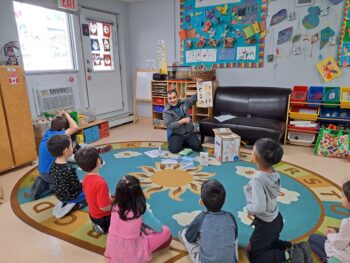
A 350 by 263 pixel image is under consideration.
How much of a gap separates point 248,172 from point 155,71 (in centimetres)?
309

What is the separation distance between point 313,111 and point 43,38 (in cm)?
427

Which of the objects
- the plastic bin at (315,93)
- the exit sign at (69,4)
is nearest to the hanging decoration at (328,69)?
the plastic bin at (315,93)

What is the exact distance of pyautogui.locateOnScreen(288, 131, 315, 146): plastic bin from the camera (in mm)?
3807

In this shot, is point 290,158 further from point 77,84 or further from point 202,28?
point 77,84

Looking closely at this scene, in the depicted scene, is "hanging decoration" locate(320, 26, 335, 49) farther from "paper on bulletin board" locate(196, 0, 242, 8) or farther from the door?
the door

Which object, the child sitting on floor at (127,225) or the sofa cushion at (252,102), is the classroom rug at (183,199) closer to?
the child sitting on floor at (127,225)

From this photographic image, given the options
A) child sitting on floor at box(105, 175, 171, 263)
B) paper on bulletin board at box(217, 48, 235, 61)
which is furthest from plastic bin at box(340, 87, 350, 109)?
child sitting on floor at box(105, 175, 171, 263)

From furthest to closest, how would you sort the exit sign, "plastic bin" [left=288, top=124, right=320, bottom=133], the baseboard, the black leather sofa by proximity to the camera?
the baseboard → the exit sign → "plastic bin" [left=288, top=124, right=320, bottom=133] → the black leather sofa

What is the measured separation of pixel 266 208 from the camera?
1.50 metres

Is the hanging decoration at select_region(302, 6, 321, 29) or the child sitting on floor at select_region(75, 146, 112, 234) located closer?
the child sitting on floor at select_region(75, 146, 112, 234)

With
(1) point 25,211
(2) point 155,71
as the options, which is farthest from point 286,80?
(1) point 25,211

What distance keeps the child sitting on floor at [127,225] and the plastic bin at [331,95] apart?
3.25 metres

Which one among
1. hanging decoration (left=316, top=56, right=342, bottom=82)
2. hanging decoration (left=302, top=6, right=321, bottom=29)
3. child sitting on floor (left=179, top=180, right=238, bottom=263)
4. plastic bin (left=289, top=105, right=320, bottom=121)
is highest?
hanging decoration (left=302, top=6, right=321, bottom=29)

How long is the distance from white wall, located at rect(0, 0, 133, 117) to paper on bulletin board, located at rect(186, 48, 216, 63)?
1.47 meters
